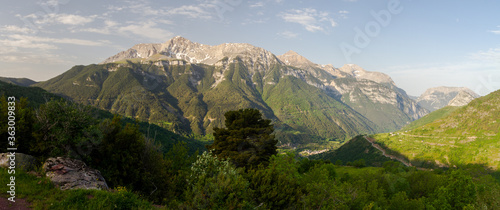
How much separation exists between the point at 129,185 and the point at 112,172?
2264 mm

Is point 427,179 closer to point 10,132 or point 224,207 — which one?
point 224,207

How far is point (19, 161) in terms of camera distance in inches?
698

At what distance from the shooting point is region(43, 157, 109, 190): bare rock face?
17125 millimetres

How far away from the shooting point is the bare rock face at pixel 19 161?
56.3ft

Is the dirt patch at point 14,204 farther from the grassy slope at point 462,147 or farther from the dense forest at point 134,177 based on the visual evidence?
the grassy slope at point 462,147

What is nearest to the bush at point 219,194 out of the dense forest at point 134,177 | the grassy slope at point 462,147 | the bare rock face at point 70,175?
the dense forest at point 134,177

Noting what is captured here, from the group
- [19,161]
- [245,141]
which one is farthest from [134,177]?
[245,141]

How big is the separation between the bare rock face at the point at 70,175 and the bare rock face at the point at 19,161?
1249 mm

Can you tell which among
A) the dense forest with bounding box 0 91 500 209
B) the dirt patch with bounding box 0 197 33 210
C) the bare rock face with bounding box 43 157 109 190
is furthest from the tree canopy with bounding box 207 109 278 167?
the dirt patch with bounding box 0 197 33 210

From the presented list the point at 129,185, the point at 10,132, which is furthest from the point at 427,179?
the point at 10,132

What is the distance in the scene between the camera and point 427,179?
58.0 metres

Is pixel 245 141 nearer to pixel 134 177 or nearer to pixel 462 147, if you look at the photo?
pixel 134 177

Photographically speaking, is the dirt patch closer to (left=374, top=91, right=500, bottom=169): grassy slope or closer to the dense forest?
the dense forest

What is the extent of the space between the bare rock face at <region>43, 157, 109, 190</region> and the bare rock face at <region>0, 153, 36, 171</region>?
125cm
